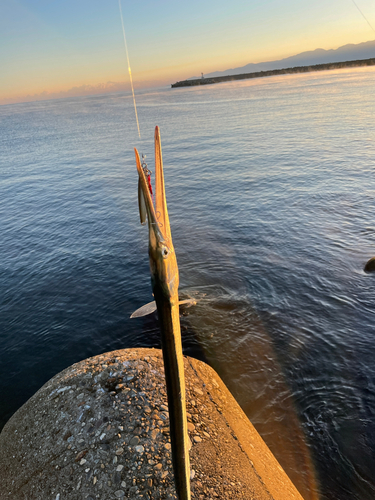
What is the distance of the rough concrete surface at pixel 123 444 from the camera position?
14.2 ft

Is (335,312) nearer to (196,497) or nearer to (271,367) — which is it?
(271,367)

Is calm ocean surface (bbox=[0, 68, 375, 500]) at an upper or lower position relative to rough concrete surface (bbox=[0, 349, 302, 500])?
lower

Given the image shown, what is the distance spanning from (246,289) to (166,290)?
32.6 ft

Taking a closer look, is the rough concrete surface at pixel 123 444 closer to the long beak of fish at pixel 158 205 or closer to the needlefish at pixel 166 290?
the needlefish at pixel 166 290

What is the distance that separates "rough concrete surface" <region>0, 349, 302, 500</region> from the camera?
4340 millimetres

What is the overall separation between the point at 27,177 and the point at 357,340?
32.7 meters

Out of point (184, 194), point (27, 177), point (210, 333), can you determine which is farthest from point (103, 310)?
point (27, 177)

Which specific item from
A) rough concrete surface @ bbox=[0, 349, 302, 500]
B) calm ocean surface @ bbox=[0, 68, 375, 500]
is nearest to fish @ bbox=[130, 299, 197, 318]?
calm ocean surface @ bbox=[0, 68, 375, 500]

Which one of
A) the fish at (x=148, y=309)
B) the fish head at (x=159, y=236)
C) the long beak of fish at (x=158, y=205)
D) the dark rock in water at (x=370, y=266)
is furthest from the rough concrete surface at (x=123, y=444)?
the dark rock in water at (x=370, y=266)

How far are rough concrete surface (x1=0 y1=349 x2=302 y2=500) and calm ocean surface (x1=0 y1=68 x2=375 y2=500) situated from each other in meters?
1.69

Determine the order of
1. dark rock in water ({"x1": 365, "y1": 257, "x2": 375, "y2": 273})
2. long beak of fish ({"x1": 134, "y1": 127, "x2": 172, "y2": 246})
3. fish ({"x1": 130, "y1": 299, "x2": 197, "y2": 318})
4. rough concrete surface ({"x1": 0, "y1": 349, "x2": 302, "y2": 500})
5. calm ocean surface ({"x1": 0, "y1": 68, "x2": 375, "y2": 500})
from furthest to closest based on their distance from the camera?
dark rock in water ({"x1": 365, "y1": 257, "x2": 375, "y2": 273}) → calm ocean surface ({"x1": 0, "y1": 68, "x2": 375, "y2": 500}) → rough concrete surface ({"x1": 0, "y1": 349, "x2": 302, "y2": 500}) → fish ({"x1": 130, "y1": 299, "x2": 197, "y2": 318}) → long beak of fish ({"x1": 134, "y1": 127, "x2": 172, "y2": 246})

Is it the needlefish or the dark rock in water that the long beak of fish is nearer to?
the needlefish

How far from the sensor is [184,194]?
22.8m

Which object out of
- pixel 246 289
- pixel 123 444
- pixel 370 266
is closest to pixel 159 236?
pixel 123 444
